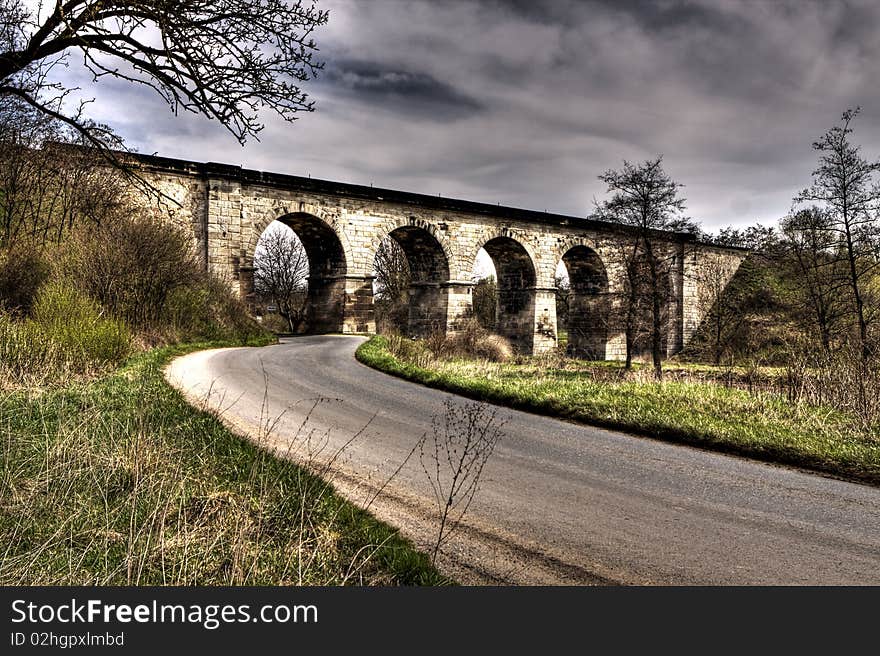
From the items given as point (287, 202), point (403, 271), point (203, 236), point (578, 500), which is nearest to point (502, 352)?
point (287, 202)

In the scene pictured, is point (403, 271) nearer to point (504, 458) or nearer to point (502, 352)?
point (502, 352)

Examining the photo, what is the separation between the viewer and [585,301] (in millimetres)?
34375

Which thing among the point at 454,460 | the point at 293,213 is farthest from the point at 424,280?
the point at 454,460

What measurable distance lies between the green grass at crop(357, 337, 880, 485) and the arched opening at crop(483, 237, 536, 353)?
19561 mm

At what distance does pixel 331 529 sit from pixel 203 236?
20.4 meters

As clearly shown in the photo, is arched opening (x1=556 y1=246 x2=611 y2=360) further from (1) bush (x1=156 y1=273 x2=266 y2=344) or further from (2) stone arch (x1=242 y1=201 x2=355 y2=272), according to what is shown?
(1) bush (x1=156 y1=273 x2=266 y2=344)

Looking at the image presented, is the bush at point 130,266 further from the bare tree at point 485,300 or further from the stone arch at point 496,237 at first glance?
the bare tree at point 485,300

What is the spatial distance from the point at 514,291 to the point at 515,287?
0.23 meters

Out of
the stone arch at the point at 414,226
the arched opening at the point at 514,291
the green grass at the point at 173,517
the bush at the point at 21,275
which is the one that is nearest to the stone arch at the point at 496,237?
the arched opening at the point at 514,291

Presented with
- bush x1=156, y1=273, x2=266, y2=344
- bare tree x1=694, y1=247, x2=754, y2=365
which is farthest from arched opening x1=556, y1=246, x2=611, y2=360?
bush x1=156, y1=273, x2=266, y2=344

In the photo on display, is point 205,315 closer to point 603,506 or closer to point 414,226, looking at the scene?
point 414,226

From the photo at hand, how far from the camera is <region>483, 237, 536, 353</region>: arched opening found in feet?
99.5

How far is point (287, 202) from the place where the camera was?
76.4 feet

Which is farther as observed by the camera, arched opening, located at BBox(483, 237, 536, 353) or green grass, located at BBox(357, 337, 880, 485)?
arched opening, located at BBox(483, 237, 536, 353)
